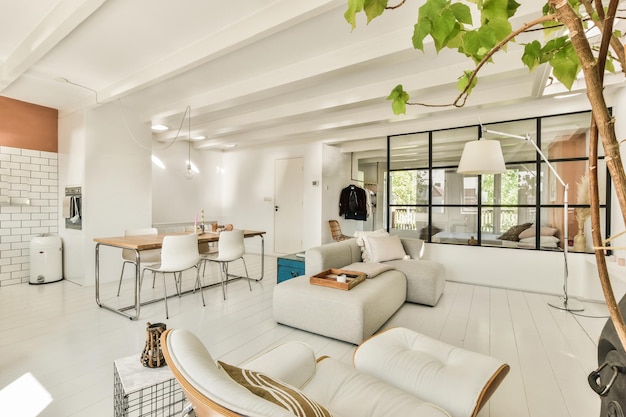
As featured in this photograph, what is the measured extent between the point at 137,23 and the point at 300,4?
140 centimetres

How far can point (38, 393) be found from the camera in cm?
196

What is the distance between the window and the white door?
208 centimetres

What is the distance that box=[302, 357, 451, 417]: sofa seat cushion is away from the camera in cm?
127

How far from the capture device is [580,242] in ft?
13.0

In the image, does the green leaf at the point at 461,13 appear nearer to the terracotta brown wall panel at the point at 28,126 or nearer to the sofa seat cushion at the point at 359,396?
the sofa seat cushion at the point at 359,396

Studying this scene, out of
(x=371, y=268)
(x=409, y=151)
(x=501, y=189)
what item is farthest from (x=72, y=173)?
(x=501, y=189)

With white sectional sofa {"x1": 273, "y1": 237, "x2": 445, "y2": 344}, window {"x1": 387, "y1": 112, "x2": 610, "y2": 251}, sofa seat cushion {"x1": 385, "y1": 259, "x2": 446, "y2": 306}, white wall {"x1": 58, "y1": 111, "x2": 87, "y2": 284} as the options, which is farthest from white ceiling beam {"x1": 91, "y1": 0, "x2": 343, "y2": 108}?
window {"x1": 387, "y1": 112, "x2": 610, "y2": 251}

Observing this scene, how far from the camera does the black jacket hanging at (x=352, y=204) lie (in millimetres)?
7082

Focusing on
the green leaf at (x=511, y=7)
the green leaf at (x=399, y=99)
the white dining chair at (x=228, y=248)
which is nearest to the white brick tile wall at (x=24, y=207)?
the white dining chair at (x=228, y=248)

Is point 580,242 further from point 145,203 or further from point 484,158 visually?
point 145,203

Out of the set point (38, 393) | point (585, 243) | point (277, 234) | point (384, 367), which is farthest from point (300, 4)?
point (277, 234)

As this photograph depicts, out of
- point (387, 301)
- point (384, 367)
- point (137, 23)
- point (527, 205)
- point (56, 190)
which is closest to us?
point (384, 367)

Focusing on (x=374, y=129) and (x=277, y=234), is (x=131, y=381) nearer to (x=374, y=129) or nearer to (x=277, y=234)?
(x=374, y=129)

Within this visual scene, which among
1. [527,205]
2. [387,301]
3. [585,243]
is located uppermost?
[527,205]
